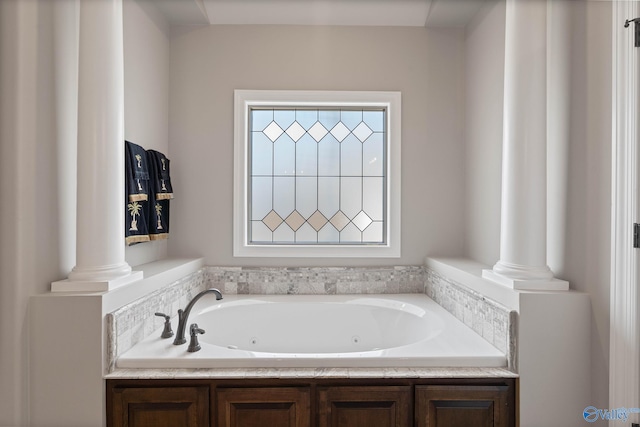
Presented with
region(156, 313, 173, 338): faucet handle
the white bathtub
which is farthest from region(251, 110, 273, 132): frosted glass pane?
region(156, 313, 173, 338): faucet handle

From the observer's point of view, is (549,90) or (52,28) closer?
(52,28)

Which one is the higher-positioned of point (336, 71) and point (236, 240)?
point (336, 71)

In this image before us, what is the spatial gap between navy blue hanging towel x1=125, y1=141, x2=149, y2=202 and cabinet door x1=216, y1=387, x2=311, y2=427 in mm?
1231

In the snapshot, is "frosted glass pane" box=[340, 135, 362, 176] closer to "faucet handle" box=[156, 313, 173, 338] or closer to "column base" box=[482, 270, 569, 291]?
"column base" box=[482, 270, 569, 291]

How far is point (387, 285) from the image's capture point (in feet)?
8.59

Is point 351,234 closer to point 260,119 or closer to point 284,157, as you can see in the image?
point 284,157

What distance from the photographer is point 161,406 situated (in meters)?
1.46

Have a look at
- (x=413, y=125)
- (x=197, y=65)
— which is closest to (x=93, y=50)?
(x=197, y=65)

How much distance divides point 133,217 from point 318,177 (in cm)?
135

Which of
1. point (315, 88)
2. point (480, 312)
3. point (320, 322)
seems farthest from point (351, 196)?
point (480, 312)

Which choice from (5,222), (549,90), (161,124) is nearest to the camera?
(5,222)

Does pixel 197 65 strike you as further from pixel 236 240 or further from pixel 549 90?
pixel 549 90

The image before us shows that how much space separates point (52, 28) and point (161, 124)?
1003mm

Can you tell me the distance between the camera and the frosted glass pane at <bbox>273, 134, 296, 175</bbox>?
109 inches
